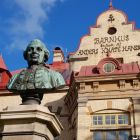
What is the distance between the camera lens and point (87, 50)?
20.3 meters

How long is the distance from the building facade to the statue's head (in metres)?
8.14

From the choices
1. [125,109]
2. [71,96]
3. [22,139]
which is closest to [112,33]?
[71,96]

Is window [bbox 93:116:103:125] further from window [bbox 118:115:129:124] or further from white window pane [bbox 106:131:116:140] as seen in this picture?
window [bbox 118:115:129:124]

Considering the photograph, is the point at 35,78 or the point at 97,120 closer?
the point at 35,78

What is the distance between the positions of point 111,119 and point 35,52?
28.5 feet

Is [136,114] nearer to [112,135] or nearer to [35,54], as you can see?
[112,135]

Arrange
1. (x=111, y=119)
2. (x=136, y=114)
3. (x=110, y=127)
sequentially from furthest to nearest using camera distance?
(x=111, y=119) → (x=136, y=114) → (x=110, y=127)

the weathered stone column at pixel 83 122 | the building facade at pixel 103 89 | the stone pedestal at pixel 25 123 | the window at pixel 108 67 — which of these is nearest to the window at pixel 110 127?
the building facade at pixel 103 89

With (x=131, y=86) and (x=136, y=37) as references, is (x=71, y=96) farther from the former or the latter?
(x=136, y=37)

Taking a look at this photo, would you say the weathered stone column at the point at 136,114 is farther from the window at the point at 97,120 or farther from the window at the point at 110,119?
the window at the point at 97,120

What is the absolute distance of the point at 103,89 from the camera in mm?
16203

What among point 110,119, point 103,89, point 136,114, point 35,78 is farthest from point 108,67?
point 35,78

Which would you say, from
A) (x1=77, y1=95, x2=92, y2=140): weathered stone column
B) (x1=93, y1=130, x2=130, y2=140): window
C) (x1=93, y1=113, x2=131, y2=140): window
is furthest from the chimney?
(x1=93, y1=130, x2=130, y2=140): window

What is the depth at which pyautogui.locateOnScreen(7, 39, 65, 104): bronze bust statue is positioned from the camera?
23.1ft
